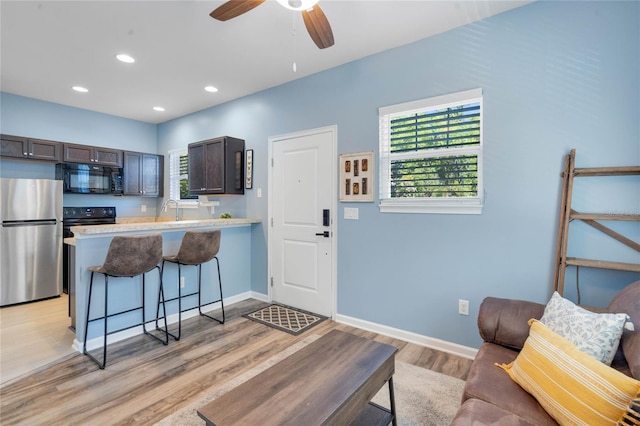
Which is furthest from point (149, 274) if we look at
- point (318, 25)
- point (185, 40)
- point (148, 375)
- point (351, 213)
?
point (318, 25)

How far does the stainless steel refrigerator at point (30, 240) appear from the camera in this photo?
385 centimetres

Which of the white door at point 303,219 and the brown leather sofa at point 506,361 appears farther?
the white door at point 303,219

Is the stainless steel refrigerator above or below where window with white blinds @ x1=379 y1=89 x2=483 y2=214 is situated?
below

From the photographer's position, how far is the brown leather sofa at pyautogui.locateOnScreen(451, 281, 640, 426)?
1.29 metres

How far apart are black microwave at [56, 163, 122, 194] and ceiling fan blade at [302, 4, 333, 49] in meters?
4.41

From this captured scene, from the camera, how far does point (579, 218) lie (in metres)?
2.11

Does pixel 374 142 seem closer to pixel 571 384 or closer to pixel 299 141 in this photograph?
pixel 299 141

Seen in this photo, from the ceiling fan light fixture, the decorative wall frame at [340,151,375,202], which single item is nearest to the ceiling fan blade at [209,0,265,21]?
the ceiling fan light fixture

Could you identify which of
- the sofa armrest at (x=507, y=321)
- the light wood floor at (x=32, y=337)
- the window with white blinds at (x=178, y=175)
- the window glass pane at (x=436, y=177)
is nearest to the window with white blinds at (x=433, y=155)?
the window glass pane at (x=436, y=177)

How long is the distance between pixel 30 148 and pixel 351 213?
14.6 feet

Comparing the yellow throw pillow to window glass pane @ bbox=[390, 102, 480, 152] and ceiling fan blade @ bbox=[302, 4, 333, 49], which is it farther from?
ceiling fan blade @ bbox=[302, 4, 333, 49]

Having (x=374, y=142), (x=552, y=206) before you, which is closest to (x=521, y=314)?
(x=552, y=206)

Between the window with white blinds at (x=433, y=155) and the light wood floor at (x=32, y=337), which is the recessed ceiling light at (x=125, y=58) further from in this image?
the light wood floor at (x=32, y=337)

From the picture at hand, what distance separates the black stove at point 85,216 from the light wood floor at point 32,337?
A: 3.57ft
